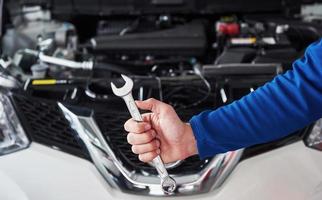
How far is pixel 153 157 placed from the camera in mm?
1029

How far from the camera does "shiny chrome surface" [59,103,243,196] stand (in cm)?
135

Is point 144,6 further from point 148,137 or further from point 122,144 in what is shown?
point 148,137

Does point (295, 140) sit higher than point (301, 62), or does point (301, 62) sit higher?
point (301, 62)

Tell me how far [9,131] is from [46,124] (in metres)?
0.11

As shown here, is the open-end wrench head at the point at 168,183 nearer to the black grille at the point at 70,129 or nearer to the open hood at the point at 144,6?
the black grille at the point at 70,129

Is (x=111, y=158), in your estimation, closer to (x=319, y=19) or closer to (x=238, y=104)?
(x=238, y=104)

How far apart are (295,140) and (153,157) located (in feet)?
1.82

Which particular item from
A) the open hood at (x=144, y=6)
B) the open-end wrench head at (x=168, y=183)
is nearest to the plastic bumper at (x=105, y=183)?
the open-end wrench head at (x=168, y=183)

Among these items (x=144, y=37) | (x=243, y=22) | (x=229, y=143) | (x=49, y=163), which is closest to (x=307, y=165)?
(x=229, y=143)

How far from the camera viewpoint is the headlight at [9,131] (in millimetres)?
1403

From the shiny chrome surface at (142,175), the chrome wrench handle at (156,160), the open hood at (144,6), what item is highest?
the chrome wrench handle at (156,160)

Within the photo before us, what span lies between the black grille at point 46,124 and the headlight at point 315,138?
672 millimetres

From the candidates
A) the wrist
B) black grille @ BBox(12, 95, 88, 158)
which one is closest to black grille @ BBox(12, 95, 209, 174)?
black grille @ BBox(12, 95, 88, 158)

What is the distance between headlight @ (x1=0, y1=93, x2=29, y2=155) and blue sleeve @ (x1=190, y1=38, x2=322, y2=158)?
23.6 inches
